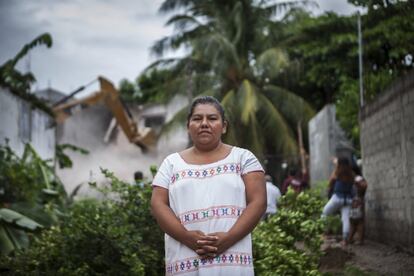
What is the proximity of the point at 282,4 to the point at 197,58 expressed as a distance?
4.38m

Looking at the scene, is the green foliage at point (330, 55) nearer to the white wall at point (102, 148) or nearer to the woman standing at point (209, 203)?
the white wall at point (102, 148)

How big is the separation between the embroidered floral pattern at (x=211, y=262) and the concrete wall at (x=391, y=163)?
5869 millimetres

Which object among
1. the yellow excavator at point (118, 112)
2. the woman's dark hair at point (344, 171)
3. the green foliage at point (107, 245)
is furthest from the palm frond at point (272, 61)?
the green foliage at point (107, 245)

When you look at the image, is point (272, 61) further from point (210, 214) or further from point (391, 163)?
point (210, 214)

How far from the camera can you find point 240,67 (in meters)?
25.7

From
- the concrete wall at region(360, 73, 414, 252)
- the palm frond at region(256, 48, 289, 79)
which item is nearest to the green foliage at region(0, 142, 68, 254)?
the concrete wall at region(360, 73, 414, 252)

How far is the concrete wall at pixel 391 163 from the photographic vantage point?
30.2ft

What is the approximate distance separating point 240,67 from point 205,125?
72.4ft

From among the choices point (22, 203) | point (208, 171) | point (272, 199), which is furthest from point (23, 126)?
point (208, 171)

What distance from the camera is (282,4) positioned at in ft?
90.7

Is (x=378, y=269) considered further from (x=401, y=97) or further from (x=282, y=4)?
(x=282, y=4)

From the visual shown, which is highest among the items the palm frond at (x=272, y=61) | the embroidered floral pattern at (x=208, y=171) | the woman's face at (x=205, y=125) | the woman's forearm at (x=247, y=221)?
the palm frond at (x=272, y=61)

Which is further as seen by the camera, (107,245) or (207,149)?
(107,245)

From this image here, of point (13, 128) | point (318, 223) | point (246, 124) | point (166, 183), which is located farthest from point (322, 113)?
point (166, 183)
